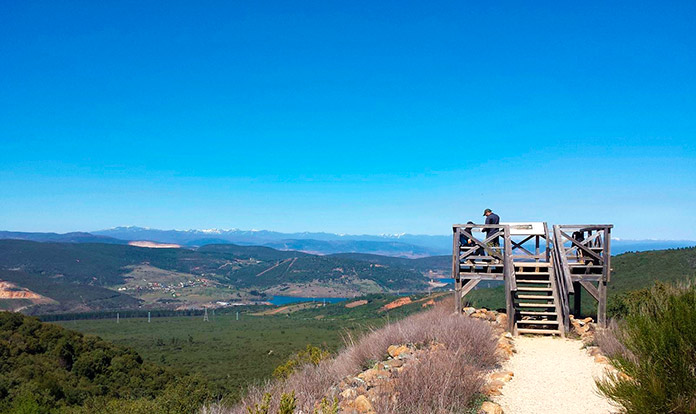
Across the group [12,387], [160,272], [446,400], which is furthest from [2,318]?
[160,272]

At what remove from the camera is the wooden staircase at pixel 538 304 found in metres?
10.2

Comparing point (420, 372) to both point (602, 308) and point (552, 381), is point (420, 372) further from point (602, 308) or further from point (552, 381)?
point (602, 308)

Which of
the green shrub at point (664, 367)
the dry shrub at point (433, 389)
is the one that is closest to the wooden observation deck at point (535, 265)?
the dry shrub at point (433, 389)

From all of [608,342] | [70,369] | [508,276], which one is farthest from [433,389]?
[70,369]

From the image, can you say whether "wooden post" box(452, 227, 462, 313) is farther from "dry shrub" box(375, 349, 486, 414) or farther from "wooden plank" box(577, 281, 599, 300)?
"dry shrub" box(375, 349, 486, 414)

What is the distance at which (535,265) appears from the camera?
465 inches

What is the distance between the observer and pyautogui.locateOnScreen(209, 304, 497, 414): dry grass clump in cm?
477

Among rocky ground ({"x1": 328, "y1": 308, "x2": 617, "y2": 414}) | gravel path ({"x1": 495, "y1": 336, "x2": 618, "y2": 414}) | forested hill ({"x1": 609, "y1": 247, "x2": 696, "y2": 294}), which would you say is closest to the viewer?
rocky ground ({"x1": 328, "y1": 308, "x2": 617, "y2": 414})

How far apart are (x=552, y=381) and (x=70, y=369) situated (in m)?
29.6

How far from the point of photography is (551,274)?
444 inches

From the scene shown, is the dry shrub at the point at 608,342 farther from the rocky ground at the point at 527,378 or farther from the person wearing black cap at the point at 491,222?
the person wearing black cap at the point at 491,222

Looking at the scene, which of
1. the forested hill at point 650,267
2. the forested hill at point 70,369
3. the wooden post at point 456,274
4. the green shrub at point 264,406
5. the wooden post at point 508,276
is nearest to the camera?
the green shrub at point 264,406

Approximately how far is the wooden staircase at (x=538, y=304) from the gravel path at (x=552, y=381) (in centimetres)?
77

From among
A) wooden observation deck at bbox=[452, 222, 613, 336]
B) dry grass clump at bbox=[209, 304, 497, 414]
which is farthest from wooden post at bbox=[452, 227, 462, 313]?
dry grass clump at bbox=[209, 304, 497, 414]
